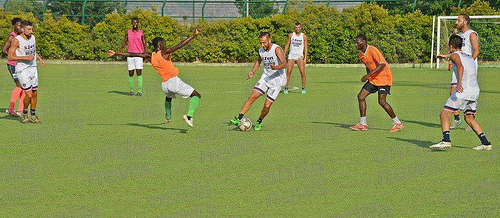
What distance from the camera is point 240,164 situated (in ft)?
33.7

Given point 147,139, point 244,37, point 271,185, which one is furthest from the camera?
point 244,37

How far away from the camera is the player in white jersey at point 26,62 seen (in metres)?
14.8

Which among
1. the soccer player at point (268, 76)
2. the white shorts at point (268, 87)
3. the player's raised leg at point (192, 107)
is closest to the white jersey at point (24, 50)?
the player's raised leg at point (192, 107)

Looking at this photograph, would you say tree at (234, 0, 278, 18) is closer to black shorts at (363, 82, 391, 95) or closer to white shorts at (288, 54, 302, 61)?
white shorts at (288, 54, 302, 61)

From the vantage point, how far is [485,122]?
14977 mm

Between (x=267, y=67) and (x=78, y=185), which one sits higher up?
(x=267, y=67)

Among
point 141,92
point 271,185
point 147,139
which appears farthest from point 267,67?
point 141,92

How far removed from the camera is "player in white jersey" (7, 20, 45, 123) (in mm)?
14805

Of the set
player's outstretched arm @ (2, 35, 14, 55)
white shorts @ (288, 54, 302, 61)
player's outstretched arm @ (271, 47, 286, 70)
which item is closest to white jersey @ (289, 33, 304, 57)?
white shorts @ (288, 54, 302, 61)

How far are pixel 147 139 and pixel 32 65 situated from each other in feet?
11.9

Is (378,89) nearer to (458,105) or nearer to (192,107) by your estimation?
(458,105)

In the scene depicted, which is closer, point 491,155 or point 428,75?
point 491,155

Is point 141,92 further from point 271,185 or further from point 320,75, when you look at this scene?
point 271,185

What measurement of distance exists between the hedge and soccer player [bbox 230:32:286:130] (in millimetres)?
24970
